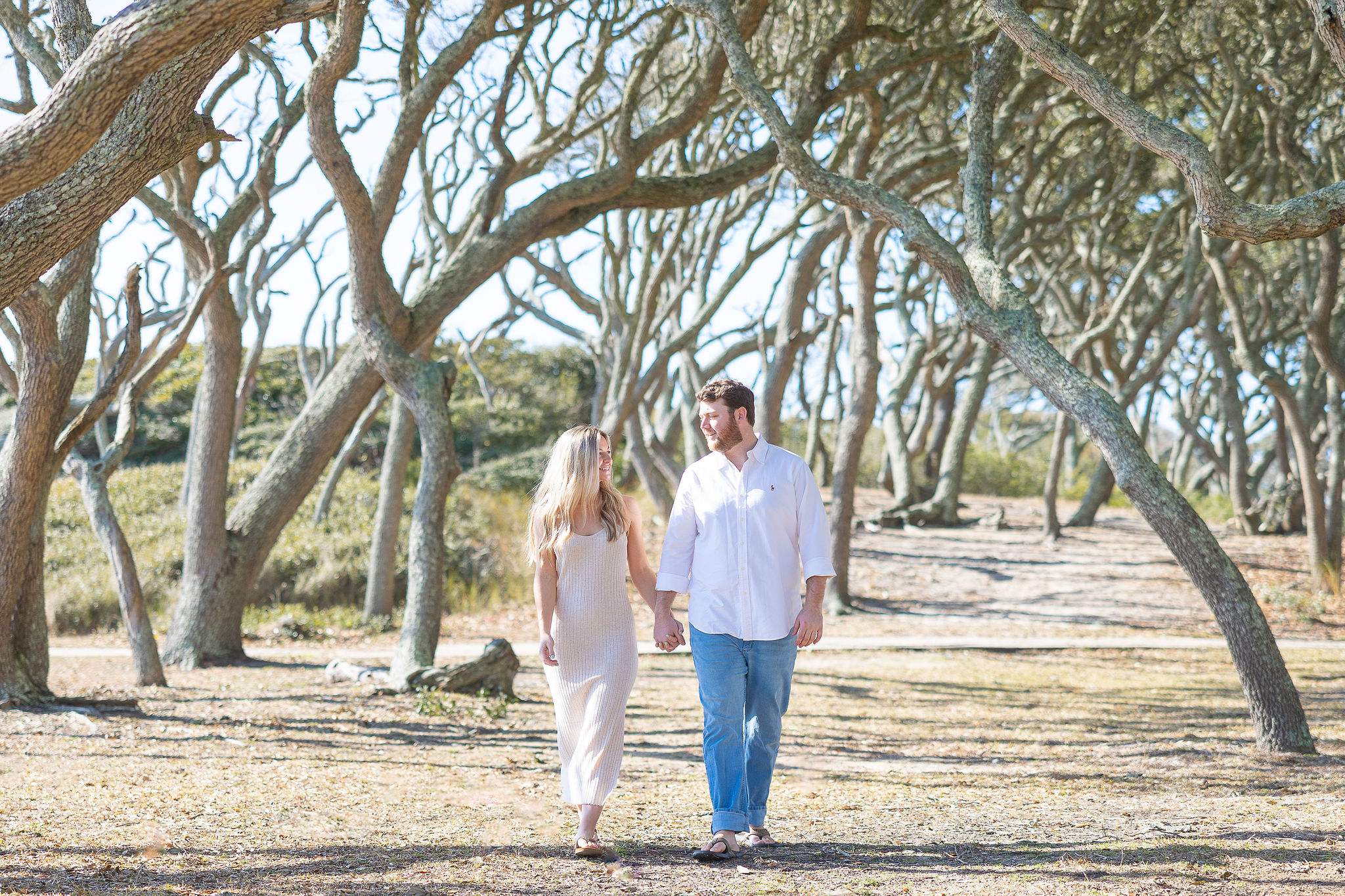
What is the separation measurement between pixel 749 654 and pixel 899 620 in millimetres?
9728

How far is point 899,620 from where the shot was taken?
13750mm

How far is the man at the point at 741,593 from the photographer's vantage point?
171 inches

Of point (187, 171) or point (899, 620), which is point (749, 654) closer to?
point (187, 171)

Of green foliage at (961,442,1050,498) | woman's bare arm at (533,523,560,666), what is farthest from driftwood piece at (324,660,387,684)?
green foliage at (961,442,1050,498)

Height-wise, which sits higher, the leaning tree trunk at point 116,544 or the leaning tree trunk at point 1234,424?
the leaning tree trunk at point 1234,424

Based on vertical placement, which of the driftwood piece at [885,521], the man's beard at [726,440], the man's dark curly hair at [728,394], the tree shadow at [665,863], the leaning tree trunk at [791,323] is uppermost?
the leaning tree trunk at [791,323]

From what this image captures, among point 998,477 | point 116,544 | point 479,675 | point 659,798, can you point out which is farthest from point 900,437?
point 659,798

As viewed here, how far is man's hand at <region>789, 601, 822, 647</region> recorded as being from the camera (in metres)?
4.38

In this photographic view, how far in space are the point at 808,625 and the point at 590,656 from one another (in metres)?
0.85

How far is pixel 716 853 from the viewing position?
418 cm

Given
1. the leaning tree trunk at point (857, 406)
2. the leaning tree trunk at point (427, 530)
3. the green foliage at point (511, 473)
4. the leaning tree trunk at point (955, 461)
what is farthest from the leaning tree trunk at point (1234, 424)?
the leaning tree trunk at point (427, 530)

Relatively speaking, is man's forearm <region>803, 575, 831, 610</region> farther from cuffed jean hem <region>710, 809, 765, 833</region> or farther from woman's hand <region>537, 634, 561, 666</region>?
woman's hand <region>537, 634, 561, 666</region>

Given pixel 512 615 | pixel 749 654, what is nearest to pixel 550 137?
pixel 512 615

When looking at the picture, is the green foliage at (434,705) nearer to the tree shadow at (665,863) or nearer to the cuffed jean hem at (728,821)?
the tree shadow at (665,863)
